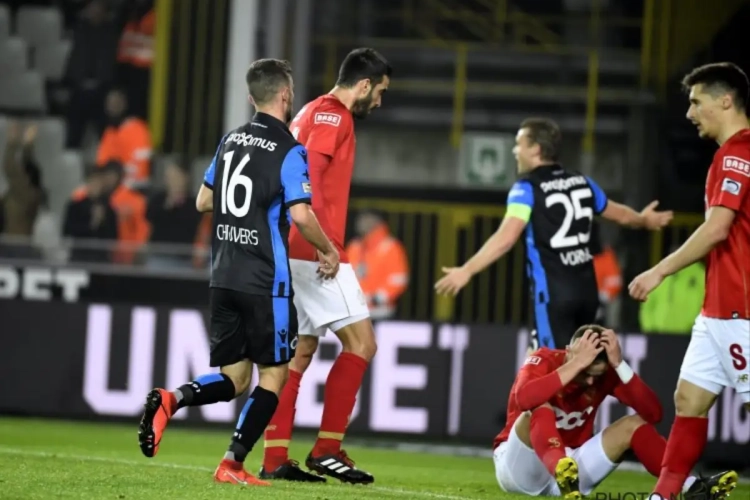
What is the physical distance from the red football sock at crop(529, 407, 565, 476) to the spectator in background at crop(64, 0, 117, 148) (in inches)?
416

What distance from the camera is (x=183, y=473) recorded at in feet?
22.8

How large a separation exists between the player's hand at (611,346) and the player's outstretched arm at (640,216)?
157cm

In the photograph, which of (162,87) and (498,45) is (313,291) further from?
(498,45)

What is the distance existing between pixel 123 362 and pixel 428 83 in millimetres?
6811

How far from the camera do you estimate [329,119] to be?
7074 millimetres

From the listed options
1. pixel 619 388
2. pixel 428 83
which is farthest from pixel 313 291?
pixel 428 83

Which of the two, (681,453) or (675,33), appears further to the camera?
(675,33)

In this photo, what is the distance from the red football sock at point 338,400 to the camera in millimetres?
7070

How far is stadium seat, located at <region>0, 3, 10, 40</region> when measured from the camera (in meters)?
17.3

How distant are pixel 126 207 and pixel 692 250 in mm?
8952

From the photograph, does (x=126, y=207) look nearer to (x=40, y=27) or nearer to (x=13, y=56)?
(x=13, y=56)

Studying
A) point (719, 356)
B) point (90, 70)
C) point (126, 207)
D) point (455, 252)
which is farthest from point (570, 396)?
point (90, 70)

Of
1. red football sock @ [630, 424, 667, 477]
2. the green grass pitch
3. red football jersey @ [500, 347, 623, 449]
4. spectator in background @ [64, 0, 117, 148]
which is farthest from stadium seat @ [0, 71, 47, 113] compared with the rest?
red football sock @ [630, 424, 667, 477]

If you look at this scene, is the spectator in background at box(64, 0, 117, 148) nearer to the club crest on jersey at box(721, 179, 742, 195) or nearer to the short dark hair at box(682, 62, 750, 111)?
the short dark hair at box(682, 62, 750, 111)
